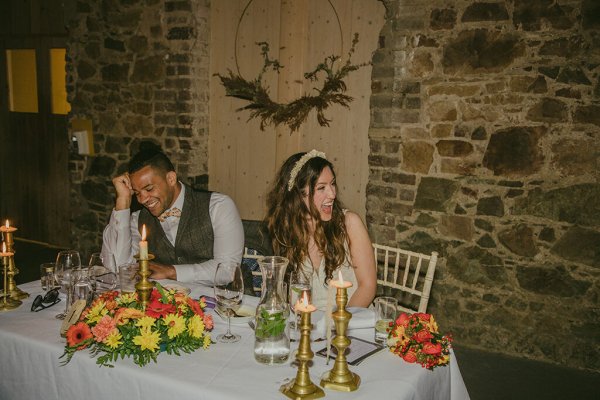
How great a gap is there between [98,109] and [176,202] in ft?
9.33

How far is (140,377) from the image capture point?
5.32 feet

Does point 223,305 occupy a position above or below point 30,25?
below

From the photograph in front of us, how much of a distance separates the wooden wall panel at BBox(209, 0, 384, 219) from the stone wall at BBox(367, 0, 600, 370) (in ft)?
1.11

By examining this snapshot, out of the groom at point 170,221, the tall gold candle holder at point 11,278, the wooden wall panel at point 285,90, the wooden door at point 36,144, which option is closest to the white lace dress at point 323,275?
the groom at point 170,221

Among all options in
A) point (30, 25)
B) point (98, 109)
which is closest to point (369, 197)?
point (98, 109)

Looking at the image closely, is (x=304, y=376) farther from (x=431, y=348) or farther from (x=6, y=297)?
(x=6, y=297)

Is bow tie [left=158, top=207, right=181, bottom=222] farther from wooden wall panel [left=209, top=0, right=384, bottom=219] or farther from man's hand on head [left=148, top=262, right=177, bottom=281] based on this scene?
wooden wall panel [left=209, top=0, right=384, bottom=219]

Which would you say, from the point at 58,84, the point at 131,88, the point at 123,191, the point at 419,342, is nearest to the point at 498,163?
the point at 419,342

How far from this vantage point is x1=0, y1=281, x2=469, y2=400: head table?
155 centimetres

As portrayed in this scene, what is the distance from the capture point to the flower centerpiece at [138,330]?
165cm

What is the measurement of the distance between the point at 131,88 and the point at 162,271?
3.08 m

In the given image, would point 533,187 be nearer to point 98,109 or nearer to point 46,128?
point 98,109

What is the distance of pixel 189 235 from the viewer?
123 inches

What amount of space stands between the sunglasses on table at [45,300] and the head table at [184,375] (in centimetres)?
14
